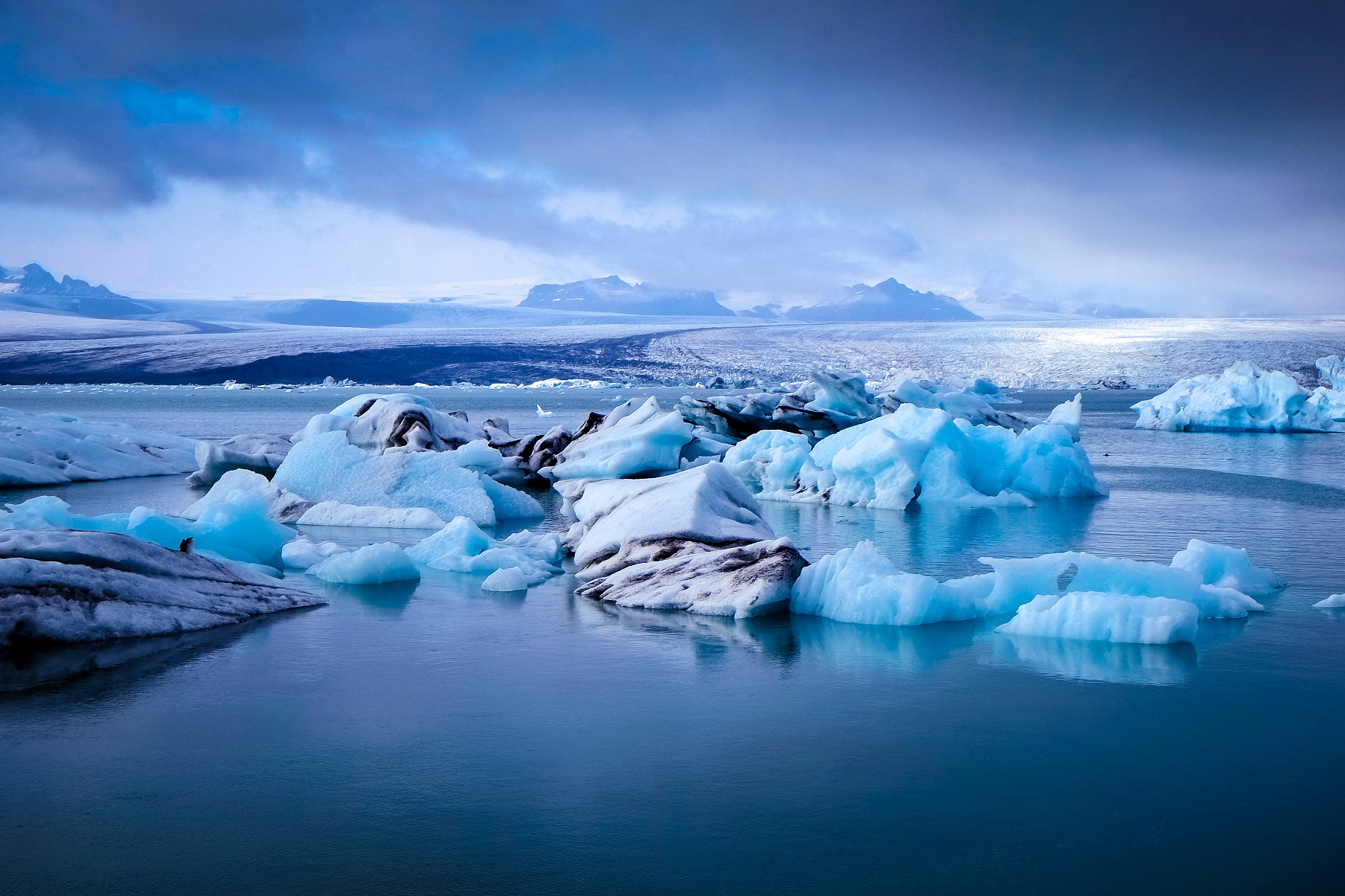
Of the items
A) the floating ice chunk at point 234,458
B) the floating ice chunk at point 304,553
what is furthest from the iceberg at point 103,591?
the floating ice chunk at point 234,458

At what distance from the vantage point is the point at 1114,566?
5.71 meters

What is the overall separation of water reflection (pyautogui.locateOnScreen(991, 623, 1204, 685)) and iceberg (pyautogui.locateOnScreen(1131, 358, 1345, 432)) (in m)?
23.5

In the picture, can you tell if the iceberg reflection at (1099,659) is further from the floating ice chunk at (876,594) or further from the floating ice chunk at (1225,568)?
the floating ice chunk at (1225,568)

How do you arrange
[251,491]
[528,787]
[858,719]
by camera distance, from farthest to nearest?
[251,491] < [858,719] < [528,787]

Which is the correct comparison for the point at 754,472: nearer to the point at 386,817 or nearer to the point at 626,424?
the point at 626,424

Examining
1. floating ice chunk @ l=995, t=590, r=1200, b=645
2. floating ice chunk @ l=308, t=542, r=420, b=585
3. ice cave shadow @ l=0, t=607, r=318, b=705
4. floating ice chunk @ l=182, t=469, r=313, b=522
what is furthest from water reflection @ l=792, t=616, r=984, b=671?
floating ice chunk @ l=182, t=469, r=313, b=522

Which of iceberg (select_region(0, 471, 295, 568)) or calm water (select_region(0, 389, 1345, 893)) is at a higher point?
iceberg (select_region(0, 471, 295, 568))

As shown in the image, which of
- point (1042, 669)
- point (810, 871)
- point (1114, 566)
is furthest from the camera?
point (1114, 566)

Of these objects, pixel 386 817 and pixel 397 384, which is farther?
pixel 397 384

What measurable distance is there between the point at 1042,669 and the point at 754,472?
9.89 m

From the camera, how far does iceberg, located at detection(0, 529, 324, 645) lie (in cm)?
502

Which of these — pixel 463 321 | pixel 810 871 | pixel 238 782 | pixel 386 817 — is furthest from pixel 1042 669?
pixel 463 321

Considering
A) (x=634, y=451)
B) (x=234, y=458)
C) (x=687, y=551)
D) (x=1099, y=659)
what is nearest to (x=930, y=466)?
(x=634, y=451)

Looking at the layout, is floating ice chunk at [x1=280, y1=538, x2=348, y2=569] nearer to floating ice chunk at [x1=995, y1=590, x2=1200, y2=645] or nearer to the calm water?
the calm water
